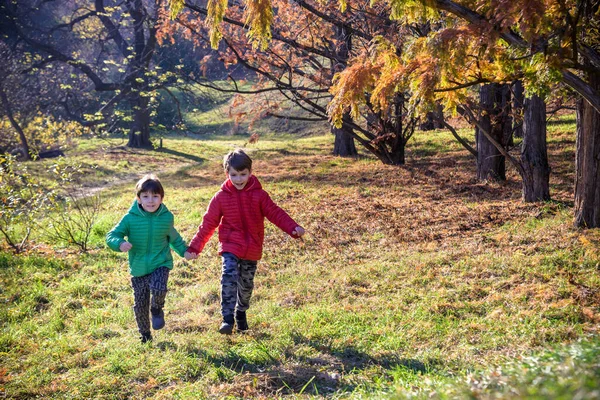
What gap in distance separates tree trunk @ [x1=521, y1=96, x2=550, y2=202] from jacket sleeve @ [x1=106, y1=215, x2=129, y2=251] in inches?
243

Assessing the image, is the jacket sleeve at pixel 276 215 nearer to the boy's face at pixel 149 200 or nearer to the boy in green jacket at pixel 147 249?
the boy in green jacket at pixel 147 249

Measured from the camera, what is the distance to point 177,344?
4.73 metres

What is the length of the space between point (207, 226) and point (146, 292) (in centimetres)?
79

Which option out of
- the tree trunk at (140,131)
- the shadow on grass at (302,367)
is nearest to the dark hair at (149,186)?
the shadow on grass at (302,367)

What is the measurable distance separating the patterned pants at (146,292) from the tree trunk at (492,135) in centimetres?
730

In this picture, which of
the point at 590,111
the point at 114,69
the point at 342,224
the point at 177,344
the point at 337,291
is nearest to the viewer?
the point at 177,344

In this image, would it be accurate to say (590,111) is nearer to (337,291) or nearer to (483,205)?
(483,205)

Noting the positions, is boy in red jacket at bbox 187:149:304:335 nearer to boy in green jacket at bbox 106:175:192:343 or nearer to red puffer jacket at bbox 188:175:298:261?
red puffer jacket at bbox 188:175:298:261

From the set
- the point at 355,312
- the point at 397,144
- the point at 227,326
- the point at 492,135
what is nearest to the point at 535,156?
the point at 492,135

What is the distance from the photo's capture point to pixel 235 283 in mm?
4871

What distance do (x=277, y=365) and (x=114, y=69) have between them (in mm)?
41805

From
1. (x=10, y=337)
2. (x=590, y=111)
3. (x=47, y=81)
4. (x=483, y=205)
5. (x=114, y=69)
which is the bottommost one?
(x=10, y=337)

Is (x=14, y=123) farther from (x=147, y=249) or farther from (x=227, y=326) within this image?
(x=227, y=326)

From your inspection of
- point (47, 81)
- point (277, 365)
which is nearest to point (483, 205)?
point (277, 365)
